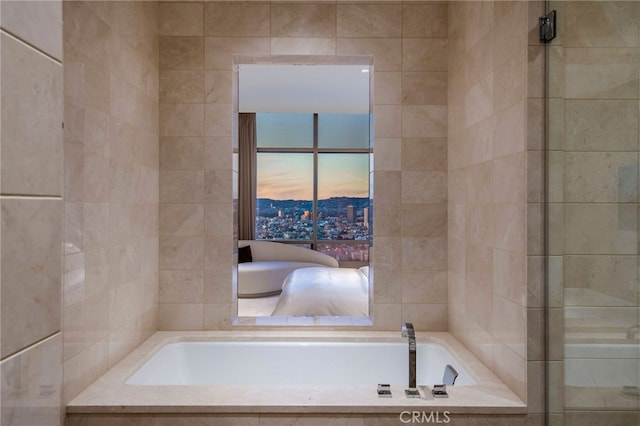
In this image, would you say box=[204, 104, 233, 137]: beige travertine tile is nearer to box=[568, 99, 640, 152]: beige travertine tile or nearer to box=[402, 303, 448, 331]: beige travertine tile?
box=[402, 303, 448, 331]: beige travertine tile

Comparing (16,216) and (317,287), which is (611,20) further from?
(317,287)

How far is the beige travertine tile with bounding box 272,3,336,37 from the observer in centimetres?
239

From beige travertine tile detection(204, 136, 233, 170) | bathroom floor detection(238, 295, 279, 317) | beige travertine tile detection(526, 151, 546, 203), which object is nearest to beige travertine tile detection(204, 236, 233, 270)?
beige travertine tile detection(204, 136, 233, 170)

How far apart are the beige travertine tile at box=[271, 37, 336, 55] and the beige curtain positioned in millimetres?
4076

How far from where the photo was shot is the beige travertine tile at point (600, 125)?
1.24 metres

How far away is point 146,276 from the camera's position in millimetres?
2250

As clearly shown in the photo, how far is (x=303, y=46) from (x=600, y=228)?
172 cm

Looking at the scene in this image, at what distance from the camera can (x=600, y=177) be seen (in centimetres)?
135

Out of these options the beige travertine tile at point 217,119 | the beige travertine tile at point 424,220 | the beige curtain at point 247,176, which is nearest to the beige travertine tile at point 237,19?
the beige travertine tile at point 217,119

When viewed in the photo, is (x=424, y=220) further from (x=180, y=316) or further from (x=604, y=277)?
(x=180, y=316)

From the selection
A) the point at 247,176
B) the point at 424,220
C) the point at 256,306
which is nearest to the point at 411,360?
the point at 424,220

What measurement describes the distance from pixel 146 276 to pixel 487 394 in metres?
1.69

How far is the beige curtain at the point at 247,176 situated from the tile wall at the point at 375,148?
13.1 ft

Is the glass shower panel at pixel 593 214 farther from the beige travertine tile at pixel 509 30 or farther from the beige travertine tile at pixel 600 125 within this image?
the beige travertine tile at pixel 509 30
